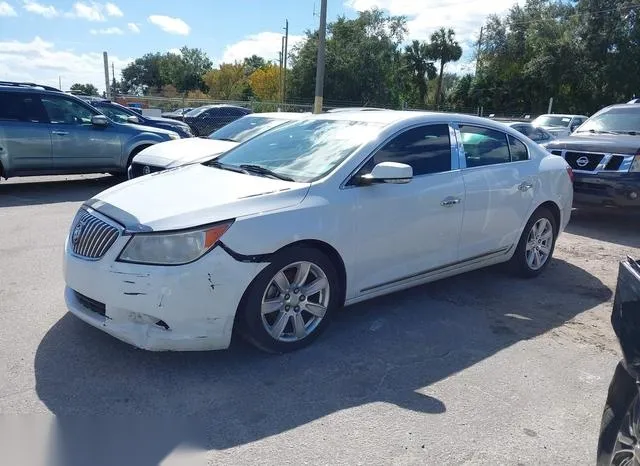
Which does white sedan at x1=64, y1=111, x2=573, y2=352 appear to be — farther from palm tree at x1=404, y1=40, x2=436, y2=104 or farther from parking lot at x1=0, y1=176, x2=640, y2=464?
palm tree at x1=404, y1=40, x2=436, y2=104

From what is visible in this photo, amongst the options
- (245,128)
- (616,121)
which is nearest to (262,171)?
(245,128)

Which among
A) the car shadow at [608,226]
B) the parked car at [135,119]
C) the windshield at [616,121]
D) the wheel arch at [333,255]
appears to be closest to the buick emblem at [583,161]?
the car shadow at [608,226]

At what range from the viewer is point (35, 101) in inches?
392

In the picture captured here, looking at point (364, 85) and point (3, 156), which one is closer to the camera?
point (3, 156)

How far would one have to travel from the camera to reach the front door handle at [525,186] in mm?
5457

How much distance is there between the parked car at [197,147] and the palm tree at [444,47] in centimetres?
4975

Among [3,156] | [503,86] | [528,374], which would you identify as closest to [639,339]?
[528,374]

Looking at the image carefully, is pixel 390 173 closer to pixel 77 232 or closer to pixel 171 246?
pixel 171 246

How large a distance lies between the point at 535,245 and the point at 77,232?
4.36m

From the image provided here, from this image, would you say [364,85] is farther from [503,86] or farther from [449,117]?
[449,117]

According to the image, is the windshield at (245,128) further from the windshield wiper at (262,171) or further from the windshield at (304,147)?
the windshield wiper at (262,171)

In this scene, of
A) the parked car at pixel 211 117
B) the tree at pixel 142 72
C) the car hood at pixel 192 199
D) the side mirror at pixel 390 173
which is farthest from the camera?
the tree at pixel 142 72

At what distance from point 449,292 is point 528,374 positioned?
5.26 feet

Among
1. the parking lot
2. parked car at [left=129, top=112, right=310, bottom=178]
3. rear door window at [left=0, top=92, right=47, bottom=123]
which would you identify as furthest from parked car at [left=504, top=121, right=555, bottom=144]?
rear door window at [left=0, top=92, right=47, bottom=123]
